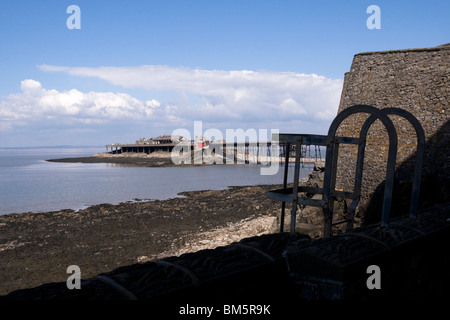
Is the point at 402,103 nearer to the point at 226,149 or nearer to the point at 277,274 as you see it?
the point at 277,274

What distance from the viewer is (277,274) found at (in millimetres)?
3369

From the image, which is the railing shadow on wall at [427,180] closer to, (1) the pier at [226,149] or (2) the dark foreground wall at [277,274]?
(2) the dark foreground wall at [277,274]

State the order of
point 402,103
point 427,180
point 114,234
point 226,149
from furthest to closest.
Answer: point 226,149 → point 114,234 → point 402,103 → point 427,180

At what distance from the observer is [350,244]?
3580 mm

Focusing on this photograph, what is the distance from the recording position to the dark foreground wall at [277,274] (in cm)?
275

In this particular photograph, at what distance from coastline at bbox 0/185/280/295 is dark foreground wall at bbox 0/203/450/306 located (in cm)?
1156

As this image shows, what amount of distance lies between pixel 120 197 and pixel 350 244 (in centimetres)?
3359

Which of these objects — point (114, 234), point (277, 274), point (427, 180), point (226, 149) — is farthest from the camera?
point (226, 149)

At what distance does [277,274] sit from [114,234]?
17.5 metres

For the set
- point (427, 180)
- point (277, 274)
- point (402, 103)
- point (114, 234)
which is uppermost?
point (402, 103)

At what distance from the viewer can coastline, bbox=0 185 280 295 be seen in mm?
14750

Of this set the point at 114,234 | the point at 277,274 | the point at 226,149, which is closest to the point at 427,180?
the point at 277,274

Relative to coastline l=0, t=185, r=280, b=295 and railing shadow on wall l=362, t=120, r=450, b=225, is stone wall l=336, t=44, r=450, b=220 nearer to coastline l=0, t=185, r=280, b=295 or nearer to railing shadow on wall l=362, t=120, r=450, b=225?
railing shadow on wall l=362, t=120, r=450, b=225
